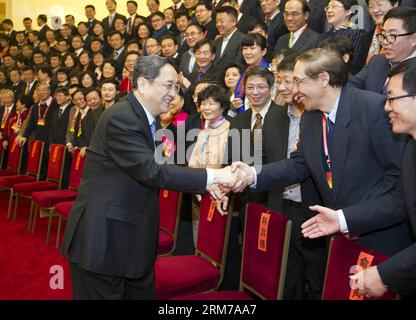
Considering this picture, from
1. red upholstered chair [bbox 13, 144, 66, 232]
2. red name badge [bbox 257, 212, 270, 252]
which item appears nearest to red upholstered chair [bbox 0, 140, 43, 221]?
red upholstered chair [bbox 13, 144, 66, 232]

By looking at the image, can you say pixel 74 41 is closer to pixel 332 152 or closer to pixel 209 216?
pixel 209 216

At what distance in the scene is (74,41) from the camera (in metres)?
8.66

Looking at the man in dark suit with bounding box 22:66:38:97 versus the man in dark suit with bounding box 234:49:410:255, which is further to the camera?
Result: the man in dark suit with bounding box 22:66:38:97

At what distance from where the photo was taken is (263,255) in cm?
211

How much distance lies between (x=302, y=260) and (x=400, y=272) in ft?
3.85

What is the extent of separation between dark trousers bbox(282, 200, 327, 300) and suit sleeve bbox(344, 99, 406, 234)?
0.61 m

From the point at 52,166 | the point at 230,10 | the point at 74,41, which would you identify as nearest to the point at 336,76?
the point at 230,10

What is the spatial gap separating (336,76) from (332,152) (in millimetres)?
343

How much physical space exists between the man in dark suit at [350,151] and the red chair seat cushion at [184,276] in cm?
82

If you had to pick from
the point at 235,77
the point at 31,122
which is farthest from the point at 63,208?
the point at 31,122

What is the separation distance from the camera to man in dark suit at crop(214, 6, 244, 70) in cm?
460

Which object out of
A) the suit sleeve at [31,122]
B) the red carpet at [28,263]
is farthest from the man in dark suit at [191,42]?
the suit sleeve at [31,122]

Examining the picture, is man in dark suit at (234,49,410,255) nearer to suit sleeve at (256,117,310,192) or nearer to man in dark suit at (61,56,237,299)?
suit sleeve at (256,117,310,192)

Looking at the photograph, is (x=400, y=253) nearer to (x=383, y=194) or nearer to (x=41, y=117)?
(x=383, y=194)
